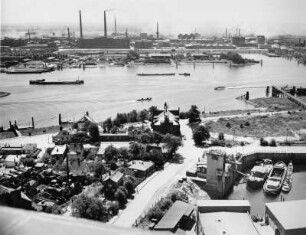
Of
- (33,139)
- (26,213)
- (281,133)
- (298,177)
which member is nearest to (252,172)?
(298,177)

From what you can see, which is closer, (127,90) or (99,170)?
(99,170)

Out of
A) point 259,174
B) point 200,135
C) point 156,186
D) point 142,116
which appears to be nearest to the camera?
point 156,186

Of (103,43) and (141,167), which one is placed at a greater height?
(103,43)

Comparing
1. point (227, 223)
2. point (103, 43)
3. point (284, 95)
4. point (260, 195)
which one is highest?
point (103, 43)

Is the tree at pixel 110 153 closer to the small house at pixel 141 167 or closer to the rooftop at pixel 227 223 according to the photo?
the small house at pixel 141 167

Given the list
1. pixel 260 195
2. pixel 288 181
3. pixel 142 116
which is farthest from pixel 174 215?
pixel 142 116

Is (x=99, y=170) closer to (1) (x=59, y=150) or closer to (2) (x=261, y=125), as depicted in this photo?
(1) (x=59, y=150)

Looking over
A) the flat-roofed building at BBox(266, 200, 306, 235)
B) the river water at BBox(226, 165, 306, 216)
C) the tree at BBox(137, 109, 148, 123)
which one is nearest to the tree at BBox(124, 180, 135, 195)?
the river water at BBox(226, 165, 306, 216)
